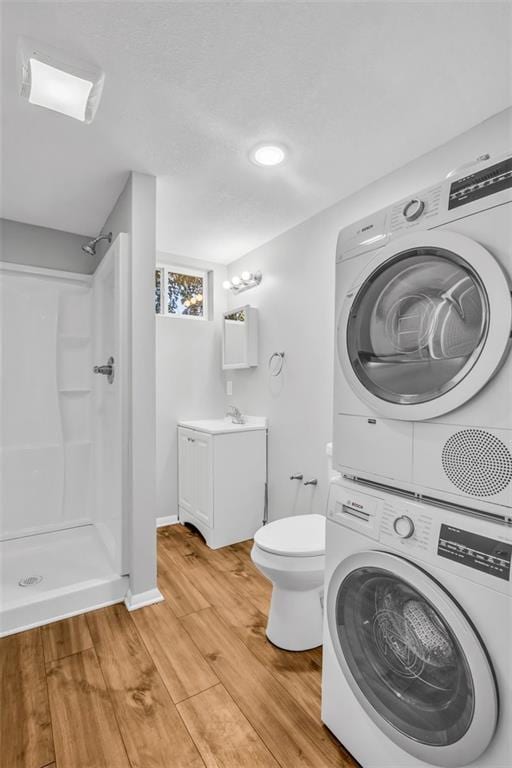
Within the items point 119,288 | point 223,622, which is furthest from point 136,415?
point 223,622

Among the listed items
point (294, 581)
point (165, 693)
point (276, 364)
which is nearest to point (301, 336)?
point (276, 364)

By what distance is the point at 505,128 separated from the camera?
1.56 metres

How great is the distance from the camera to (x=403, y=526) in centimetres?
100

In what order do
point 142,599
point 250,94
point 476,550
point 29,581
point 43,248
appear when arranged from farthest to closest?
point 43,248
point 29,581
point 142,599
point 250,94
point 476,550

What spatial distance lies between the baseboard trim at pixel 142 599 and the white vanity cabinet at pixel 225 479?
0.67 meters

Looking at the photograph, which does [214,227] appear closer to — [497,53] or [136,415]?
[136,415]

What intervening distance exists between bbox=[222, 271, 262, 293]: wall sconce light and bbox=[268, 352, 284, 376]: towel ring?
25.7 inches

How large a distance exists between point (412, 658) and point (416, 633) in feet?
0.24

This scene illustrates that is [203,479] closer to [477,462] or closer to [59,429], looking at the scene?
[59,429]

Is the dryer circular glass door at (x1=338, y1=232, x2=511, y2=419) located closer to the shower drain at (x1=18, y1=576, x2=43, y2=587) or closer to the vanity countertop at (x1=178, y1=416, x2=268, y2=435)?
the vanity countertop at (x1=178, y1=416, x2=268, y2=435)

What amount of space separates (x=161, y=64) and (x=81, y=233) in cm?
183

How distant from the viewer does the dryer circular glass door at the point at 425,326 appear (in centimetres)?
86

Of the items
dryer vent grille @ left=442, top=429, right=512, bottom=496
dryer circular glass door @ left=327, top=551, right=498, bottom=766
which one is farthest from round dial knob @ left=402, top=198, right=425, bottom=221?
dryer circular glass door @ left=327, top=551, right=498, bottom=766

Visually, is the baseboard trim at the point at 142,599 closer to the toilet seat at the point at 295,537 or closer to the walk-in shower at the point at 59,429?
the walk-in shower at the point at 59,429
